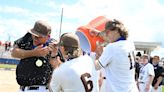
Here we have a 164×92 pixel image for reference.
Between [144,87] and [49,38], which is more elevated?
[49,38]

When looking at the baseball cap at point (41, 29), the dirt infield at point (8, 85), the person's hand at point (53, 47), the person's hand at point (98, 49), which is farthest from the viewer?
the dirt infield at point (8, 85)

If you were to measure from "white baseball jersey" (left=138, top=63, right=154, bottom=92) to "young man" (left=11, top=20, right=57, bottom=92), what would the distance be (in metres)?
6.68

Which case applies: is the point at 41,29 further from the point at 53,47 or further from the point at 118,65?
the point at 118,65

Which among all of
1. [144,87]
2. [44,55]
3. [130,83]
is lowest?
[144,87]

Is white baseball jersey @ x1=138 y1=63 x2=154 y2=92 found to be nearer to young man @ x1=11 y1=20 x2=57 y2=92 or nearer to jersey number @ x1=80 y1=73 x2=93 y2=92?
young man @ x1=11 y1=20 x2=57 y2=92

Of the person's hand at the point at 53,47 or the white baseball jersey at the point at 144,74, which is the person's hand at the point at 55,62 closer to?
the person's hand at the point at 53,47

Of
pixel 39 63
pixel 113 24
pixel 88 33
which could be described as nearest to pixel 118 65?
pixel 113 24

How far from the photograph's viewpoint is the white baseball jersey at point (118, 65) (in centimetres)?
574

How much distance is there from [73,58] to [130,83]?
144 cm

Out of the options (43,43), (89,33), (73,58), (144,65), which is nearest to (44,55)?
(43,43)

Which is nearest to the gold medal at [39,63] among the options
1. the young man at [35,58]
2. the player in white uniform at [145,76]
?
the young man at [35,58]

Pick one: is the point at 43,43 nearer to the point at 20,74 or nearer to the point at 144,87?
the point at 20,74

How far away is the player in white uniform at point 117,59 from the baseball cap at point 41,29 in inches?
28.2

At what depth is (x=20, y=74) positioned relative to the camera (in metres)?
5.69
